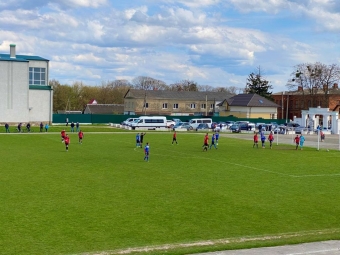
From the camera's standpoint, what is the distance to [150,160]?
3584cm

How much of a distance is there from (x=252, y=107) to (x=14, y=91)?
189 ft

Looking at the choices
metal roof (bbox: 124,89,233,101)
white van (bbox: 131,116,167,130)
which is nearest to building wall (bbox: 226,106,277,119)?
metal roof (bbox: 124,89,233,101)

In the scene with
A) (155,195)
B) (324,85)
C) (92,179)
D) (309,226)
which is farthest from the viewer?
(324,85)

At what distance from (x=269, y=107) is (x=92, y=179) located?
312 ft

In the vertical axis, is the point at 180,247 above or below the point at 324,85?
below

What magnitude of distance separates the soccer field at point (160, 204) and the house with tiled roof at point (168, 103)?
288 ft

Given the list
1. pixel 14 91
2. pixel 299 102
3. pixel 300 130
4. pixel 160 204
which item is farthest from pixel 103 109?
pixel 160 204

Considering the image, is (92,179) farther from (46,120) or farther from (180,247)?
(46,120)

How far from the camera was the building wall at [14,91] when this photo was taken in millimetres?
74812

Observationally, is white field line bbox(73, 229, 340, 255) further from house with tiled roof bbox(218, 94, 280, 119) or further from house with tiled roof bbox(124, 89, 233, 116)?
house with tiled roof bbox(124, 89, 233, 116)

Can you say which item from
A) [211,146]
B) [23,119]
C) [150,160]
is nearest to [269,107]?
[23,119]

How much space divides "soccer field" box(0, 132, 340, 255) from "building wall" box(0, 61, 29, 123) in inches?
1628

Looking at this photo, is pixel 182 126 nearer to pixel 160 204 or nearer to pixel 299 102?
pixel 299 102

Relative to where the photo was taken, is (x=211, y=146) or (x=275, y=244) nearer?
(x=275, y=244)
